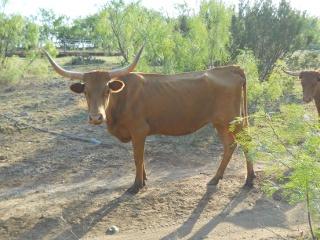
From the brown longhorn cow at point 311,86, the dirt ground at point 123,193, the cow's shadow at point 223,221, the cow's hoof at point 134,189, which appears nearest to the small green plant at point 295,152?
the dirt ground at point 123,193

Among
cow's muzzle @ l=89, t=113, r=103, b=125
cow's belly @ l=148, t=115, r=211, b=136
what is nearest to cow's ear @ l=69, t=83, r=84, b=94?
cow's muzzle @ l=89, t=113, r=103, b=125

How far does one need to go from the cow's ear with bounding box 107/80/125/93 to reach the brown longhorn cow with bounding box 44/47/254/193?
0.92 feet

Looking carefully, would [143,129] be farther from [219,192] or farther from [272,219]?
[272,219]

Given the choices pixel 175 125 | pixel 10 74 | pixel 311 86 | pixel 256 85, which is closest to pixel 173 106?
pixel 175 125

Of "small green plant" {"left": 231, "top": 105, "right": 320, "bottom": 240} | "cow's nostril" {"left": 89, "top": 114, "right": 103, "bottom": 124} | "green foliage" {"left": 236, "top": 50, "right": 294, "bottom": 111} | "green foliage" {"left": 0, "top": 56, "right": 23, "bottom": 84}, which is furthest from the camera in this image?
"green foliage" {"left": 0, "top": 56, "right": 23, "bottom": 84}

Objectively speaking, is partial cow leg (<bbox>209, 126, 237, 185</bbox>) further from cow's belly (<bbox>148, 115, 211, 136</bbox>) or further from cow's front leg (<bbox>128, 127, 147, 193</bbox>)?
cow's front leg (<bbox>128, 127, 147, 193</bbox>)

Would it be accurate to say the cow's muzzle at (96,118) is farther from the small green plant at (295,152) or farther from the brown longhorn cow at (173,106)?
the small green plant at (295,152)

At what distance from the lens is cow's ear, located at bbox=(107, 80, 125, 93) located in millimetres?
5547

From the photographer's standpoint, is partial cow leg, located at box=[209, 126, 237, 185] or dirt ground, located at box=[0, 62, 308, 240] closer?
dirt ground, located at box=[0, 62, 308, 240]

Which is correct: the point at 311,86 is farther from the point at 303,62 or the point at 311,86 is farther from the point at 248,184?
the point at 303,62

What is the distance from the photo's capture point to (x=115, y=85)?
5582 millimetres

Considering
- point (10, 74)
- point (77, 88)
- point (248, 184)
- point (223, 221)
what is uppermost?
point (77, 88)

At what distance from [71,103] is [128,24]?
16.3 ft

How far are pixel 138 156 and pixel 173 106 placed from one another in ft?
3.20
